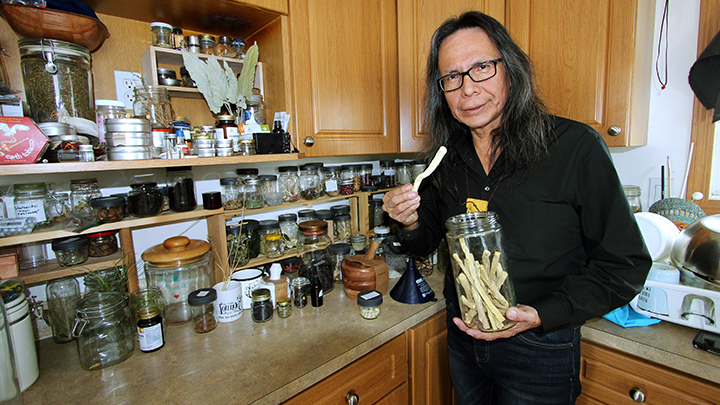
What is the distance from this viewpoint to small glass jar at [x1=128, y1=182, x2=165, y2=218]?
1149mm

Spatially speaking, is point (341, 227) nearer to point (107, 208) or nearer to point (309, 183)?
point (309, 183)

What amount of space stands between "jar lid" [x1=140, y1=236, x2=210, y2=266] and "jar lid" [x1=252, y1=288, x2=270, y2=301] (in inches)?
9.5

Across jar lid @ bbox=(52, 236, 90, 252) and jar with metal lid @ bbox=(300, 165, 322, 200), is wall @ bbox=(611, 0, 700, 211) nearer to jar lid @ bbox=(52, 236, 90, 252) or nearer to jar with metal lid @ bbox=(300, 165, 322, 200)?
jar with metal lid @ bbox=(300, 165, 322, 200)

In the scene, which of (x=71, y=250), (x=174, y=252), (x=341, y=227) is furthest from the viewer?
(x=341, y=227)

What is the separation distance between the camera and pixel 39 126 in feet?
3.05

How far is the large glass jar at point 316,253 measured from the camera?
4.71 ft

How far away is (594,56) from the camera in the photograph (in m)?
1.35

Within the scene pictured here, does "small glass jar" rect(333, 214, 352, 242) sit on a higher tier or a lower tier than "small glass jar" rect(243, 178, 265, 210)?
lower

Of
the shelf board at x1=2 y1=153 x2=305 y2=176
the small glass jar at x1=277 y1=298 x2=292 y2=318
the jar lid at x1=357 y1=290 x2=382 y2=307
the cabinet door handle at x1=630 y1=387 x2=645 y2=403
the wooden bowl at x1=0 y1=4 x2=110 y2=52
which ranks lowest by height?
the cabinet door handle at x1=630 y1=387 x2=645 y2=403

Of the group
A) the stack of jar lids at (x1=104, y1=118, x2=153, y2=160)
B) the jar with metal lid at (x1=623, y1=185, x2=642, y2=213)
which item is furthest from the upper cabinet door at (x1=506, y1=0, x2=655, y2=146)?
the stack of jar lids at (x1=104, y1=118, x2=153, y2=160)

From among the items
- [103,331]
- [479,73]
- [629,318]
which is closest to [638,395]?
[629,318]

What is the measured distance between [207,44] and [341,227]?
0.95 meters

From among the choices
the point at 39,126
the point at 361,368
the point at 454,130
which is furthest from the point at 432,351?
the point at 39,126

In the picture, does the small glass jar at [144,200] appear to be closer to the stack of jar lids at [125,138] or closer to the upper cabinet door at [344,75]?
the stack of jar lids at [125,138]
